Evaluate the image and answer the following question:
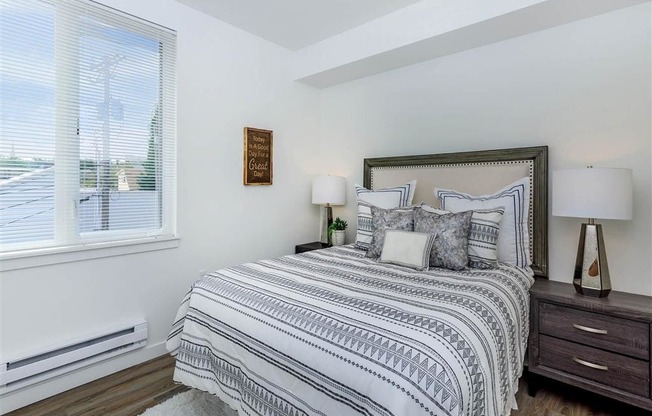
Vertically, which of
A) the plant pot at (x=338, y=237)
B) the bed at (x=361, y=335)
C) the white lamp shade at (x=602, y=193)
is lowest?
the bed at (x=361, y=335)

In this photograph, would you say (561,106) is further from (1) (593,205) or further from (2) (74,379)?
(2) (74,379)

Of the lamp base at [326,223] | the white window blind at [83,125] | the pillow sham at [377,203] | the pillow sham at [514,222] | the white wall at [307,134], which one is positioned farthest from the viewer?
the lamp base at [326,223]

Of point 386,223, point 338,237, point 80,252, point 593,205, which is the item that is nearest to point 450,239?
point 386,223

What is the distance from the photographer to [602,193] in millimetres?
1946

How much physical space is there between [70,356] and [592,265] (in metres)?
3.26

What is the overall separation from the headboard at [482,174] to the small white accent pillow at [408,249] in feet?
2.64

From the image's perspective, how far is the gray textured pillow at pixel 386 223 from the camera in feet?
8.13

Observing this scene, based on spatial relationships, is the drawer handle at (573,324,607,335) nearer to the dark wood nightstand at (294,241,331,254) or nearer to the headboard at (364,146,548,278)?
the headboard at (364,146,548,278)

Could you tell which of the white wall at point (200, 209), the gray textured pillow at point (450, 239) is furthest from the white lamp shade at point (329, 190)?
the gray textured pillow at point (450, 239)

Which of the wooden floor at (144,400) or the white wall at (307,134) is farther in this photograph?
the white wall at (307,134)

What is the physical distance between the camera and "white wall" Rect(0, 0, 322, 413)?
211 centimetres

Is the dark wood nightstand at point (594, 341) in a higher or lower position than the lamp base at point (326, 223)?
lower

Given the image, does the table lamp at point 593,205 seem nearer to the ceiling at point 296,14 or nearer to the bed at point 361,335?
the bed at point 361,335

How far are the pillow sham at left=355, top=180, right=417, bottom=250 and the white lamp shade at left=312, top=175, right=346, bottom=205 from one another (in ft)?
1.86
